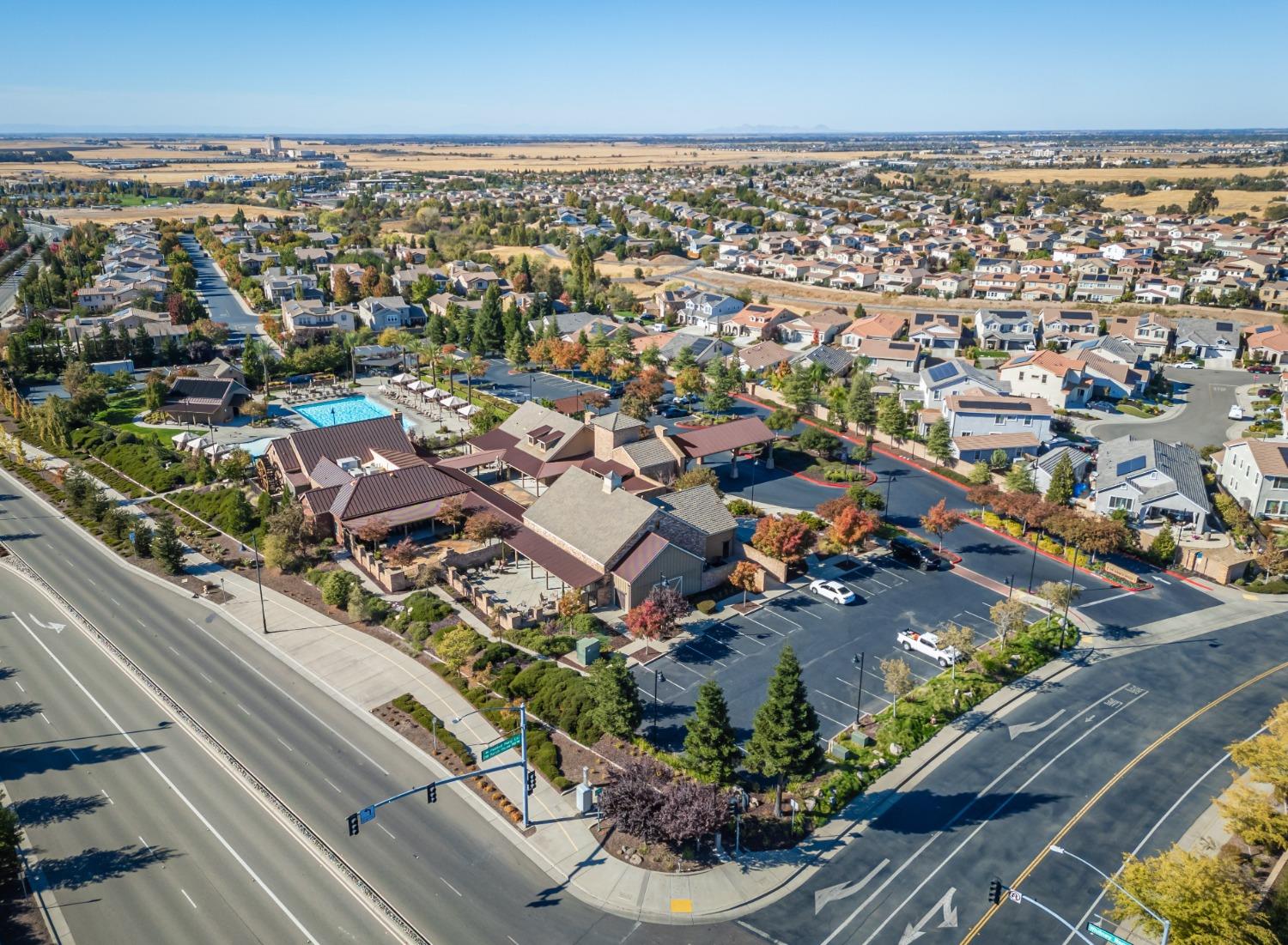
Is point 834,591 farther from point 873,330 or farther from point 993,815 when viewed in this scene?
point 873,330

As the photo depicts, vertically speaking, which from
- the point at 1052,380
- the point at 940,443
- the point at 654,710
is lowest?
the point at 654,710

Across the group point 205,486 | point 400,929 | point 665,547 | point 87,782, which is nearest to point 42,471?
point 205,486

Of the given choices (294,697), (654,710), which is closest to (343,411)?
(294,697)

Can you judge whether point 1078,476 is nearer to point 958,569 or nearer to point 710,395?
point 958,569

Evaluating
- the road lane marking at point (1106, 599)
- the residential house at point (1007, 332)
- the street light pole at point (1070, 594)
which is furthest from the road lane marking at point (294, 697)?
the residential house at point (1007, 332)

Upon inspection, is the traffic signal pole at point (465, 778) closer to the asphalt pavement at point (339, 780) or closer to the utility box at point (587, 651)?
the asphalt pavement at point (339, 780)

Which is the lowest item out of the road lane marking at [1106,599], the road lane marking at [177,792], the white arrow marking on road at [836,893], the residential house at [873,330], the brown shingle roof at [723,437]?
the white arrow marking on road at [836,893]

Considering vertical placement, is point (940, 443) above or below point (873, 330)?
below

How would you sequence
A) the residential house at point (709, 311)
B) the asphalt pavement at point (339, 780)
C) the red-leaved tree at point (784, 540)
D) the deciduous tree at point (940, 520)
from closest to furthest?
the asphalt pavement at point (339, 780), the red-leaved tree at point (784, 540), the deciduous tree at point (940, 520), the residential house at point (709, 311)
